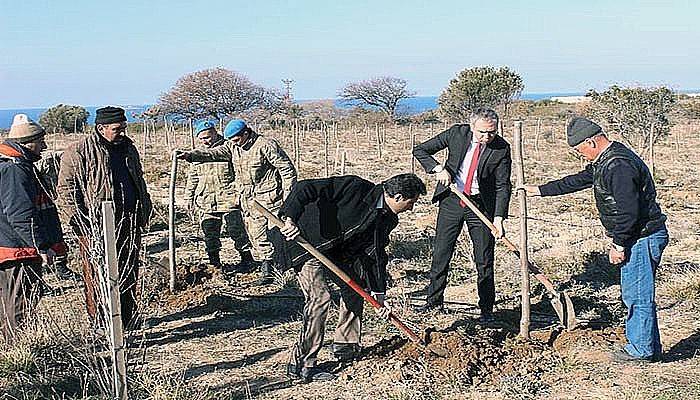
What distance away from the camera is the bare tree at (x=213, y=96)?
4750 cm

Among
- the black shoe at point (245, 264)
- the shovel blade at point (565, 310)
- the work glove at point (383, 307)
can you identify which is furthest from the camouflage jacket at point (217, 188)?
the shovel blade at point (565, 310)

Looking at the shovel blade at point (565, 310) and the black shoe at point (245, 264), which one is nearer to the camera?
the shovel blade at point (565, 310)

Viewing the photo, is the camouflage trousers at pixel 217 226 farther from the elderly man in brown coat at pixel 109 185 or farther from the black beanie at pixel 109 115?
the black beanie at pixel 109 115

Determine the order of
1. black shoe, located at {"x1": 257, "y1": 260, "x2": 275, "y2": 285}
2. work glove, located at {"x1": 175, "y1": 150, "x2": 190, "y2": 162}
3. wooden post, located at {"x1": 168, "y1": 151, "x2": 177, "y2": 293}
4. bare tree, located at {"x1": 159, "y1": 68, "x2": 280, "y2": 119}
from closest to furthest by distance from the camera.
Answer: work glove, located at {"x1": 175, "y1": 150, "x2": 190, "y2": 162}, wooden post, located at {"x1": 168, "y1": 151, "x2": 177, "y2": 293}, black shoe, located at {"x1": 257, "y1": 260, "x2": 275, "y2": 285}, bare tree, located at {"x1": 159, "y1": 68, "x2": 280, "y2": 119}

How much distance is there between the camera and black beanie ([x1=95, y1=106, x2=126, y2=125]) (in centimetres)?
470

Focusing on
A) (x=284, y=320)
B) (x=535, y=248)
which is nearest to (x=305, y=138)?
(x=535, y=248)

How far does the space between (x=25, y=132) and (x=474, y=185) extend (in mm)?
3325

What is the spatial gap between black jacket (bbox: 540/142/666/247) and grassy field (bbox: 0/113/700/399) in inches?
39.0

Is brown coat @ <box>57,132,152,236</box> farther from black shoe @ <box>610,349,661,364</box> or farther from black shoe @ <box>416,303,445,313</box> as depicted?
black shoe @ <box>610,349,661,364</box>

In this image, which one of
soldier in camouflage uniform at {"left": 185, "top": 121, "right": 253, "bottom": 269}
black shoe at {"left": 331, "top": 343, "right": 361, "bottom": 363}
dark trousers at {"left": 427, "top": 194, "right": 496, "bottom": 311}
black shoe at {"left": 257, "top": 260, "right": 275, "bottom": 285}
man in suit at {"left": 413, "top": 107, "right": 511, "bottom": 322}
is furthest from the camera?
soldier in camouflage uniform at {"left": 185, "top": 121, "right": 253, "bottom": 269}

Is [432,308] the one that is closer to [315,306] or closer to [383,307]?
[383,307]

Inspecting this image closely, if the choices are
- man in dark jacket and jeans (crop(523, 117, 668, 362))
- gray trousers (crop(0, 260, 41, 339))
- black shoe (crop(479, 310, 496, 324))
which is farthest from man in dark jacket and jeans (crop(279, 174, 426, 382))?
gray trousers (crop(0, 260, 41, 339))

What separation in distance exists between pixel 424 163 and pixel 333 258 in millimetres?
1514

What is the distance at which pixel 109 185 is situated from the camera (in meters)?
4.75
